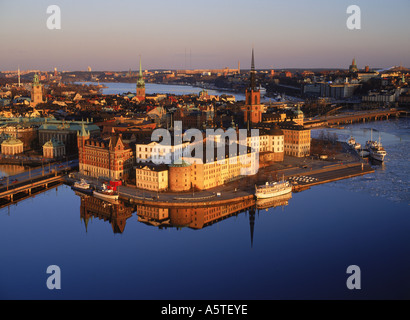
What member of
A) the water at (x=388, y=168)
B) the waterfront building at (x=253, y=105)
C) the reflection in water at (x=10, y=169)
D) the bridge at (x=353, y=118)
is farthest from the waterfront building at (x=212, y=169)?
the bridge at (x=353, y=118)

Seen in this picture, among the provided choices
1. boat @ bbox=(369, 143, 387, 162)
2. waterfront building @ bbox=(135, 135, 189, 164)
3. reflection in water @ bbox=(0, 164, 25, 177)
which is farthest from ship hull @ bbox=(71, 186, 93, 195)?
boat @ bbox=(369, 143, 387, 162)

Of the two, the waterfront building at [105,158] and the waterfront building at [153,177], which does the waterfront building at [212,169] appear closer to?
the waterfront building at [153,177]

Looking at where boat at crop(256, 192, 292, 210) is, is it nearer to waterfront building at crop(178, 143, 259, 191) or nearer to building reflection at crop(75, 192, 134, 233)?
waterfront building at crop(178, 143, 259, 191)

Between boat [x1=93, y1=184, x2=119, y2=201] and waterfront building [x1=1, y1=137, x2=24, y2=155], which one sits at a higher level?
waterfront building [x1=1, y1=137, x2=24, y2=155]

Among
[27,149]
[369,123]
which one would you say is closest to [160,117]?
[27,149]
